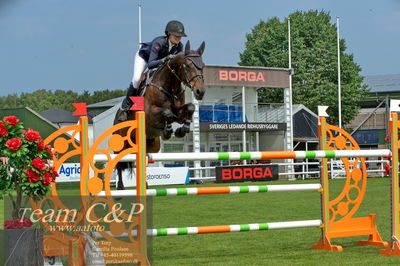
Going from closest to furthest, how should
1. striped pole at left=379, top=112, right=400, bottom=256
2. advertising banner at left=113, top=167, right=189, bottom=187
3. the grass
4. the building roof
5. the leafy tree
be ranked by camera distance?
the grass → striped pole at left=379, top=112, right=400, bottom=256 → advertising banner at left=113, top=167, right=189, bottom=187 → the building roof → the leafy tree

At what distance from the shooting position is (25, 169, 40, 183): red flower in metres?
4.43

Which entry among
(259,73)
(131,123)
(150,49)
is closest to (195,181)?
(259,73)

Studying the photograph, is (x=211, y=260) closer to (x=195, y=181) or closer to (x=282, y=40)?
(x=195, y=181)

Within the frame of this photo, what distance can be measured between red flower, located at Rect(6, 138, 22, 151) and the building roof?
49.4 meters

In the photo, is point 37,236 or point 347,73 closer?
point 37,236

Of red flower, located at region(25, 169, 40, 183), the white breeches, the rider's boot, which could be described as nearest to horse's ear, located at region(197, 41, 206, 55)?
the white breeches

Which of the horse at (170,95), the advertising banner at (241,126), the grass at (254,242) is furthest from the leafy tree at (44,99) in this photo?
the horse at (170,95)

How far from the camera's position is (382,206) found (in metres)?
11.4

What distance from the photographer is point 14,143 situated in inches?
173

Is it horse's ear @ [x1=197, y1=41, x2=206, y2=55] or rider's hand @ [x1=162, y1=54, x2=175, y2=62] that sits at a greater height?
horse's ear @ [x1=197, y1=41, x2=206, y2=55]

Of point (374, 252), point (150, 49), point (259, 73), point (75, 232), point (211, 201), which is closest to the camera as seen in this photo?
point (75, 232)

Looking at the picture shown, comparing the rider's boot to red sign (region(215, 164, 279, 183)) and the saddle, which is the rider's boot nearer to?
the saddle

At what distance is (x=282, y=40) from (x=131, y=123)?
38.8 metres

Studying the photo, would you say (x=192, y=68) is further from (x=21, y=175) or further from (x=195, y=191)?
(x=21, y=175)
